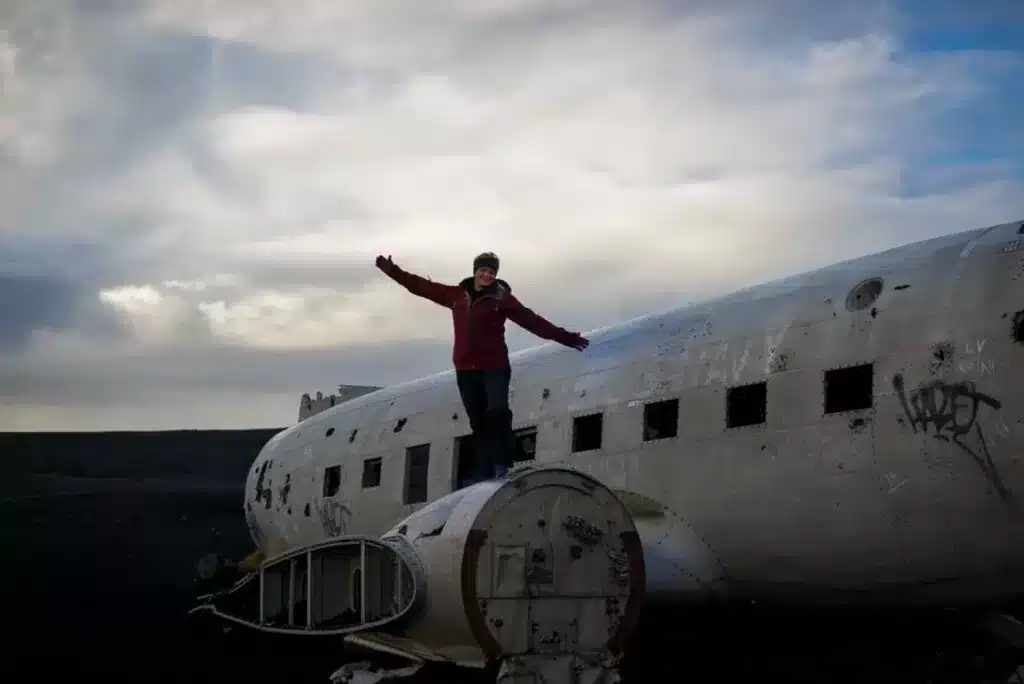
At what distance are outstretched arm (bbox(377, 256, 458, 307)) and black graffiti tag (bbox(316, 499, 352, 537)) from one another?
18.3 feet

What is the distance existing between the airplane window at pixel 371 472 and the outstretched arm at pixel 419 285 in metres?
4.66

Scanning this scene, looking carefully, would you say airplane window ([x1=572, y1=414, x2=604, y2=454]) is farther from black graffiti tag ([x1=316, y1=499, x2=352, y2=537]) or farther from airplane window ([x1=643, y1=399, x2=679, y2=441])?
black graffiti tag ([x1=316, y1=499, x2=352, y2=537])

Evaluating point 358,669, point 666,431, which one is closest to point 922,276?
point 666,431

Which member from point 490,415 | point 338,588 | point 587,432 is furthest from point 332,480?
point 490,415

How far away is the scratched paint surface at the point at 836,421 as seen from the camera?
836cm

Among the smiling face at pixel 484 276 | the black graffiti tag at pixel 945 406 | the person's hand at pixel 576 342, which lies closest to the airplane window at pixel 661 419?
the person's hand at pixel 576 342

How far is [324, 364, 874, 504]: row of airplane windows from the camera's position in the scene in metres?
9.09

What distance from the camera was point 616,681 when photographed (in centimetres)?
801

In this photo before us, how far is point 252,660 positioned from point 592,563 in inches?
219

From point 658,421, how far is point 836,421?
1.94 meters

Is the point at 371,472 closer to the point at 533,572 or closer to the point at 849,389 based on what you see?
the point at 533,572

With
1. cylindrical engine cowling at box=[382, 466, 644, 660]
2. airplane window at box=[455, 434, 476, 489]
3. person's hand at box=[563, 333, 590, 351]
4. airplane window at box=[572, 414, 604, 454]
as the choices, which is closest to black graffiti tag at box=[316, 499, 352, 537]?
airplane window at box=[455, 434, 476, 489]

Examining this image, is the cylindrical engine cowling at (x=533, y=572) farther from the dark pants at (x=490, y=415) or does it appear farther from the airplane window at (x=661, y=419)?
the airplane window at (x=661, y=419)

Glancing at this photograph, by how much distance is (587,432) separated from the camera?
11.3m
